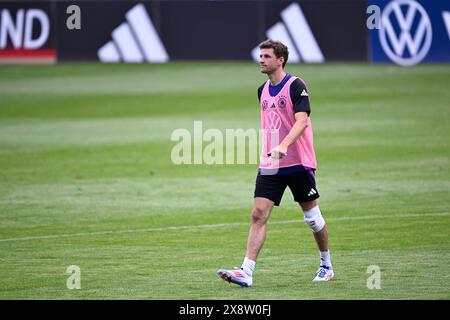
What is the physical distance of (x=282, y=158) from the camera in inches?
416

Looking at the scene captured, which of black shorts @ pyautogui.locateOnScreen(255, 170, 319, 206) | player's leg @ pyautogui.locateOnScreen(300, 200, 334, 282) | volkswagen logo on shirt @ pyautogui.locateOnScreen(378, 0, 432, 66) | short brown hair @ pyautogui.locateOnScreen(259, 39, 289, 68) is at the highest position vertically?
volkswagen logo on shirt @ pyautogui.locateOnScreen(378, 0, 432, 66)

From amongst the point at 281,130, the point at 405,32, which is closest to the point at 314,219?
the point at 281,130

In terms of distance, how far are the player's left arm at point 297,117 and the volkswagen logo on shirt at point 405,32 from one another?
2158 centimetres

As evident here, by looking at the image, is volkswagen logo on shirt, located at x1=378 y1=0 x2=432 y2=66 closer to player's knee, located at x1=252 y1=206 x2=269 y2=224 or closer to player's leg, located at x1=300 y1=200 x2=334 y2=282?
player's leg, located at x1=300 y1=200 x2=334 y2=282

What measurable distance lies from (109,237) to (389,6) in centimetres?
2033

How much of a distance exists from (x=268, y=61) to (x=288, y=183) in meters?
1.28

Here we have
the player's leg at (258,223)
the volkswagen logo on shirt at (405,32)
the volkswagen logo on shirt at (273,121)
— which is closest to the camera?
the player's leg at (258,223)

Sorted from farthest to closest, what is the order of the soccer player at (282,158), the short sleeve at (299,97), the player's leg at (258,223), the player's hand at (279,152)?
the soccer player at (282,158) → the short sleeve at (299,97) → the player's leg at (258,223) → the player's hand at (279,152)

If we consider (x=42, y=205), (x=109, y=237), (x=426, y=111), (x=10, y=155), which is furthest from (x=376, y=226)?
(x=426, y=111)

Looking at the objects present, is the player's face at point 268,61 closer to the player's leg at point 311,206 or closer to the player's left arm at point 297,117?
the player's left arm at point 297,117

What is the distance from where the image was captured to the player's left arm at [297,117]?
1012cm

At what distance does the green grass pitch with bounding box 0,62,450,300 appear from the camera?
10891 mm

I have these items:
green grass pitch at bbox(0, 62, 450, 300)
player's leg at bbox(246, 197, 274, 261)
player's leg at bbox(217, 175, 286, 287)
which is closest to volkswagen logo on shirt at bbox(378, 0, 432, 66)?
green grass pitch at bbox(0, 62, 450, 300)

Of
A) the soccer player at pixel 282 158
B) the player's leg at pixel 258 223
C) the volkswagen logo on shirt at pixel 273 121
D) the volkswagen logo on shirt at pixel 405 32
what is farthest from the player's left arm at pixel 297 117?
A: the volkswagen logo on shirt at pixel 405 32
